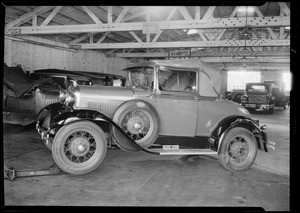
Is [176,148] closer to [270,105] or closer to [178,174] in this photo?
[178,174]

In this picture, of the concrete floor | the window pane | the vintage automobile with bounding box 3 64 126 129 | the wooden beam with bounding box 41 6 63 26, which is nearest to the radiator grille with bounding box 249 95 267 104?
the concrete floor

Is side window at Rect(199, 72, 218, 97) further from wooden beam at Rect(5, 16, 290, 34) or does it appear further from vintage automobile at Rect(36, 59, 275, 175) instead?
wooden beam at Rect(5, 16, 290, 34)

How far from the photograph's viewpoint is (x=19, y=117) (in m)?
7.51

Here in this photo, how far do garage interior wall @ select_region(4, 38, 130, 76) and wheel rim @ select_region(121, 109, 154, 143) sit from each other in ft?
26.4

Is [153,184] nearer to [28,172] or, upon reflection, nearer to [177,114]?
[177,114]

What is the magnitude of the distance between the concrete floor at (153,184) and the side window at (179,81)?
4.90 feet

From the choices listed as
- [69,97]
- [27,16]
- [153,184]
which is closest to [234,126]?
[153,184]

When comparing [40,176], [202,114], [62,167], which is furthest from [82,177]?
[202,114]

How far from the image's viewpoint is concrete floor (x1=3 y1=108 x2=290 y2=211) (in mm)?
3678

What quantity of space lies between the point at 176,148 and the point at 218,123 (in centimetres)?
95

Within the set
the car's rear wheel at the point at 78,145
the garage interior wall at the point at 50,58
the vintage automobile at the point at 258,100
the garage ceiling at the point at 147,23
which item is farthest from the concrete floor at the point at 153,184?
the vintage automobile at the point at 258,100

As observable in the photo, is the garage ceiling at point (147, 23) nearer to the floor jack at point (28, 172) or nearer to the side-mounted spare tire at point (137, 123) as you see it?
the side-mounted spare tire at point (137, 123)

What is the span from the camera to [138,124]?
499 cm
